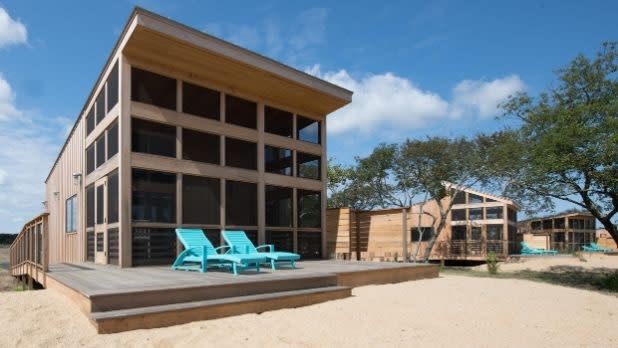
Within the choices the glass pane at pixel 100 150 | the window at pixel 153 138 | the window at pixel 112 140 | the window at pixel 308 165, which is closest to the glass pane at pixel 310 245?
the window at pixel 308 165

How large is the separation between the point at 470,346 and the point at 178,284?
3.75 meters

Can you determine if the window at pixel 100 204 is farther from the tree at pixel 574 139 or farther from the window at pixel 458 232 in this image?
the window at pixel 458 232

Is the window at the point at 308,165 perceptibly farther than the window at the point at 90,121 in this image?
Yes

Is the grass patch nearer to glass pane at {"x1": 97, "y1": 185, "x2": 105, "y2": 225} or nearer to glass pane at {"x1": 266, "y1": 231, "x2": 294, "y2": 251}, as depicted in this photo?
glass pane at {"x1": 266, "y1": 231, "x2": 294, "y2": 251}

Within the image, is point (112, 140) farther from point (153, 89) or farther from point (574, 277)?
point (574, 277)

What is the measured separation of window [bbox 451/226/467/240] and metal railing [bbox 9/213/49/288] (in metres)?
21.0

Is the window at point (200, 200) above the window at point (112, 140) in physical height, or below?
below

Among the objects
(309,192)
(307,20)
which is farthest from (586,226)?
(307,20)

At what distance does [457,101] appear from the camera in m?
17.0

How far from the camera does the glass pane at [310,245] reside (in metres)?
13.1

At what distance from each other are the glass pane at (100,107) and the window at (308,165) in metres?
5.39

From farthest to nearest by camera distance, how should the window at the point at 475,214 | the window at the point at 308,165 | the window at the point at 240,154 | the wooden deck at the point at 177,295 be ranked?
the window at the point at 475,214, the window at the point at 308,165, the window at the point at 240,154, the wooden deck at the point at 177,295

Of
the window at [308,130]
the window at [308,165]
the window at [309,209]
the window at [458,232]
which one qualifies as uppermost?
the window at [308,130]

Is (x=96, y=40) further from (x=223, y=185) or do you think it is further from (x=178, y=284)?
(x=178, y=284)
